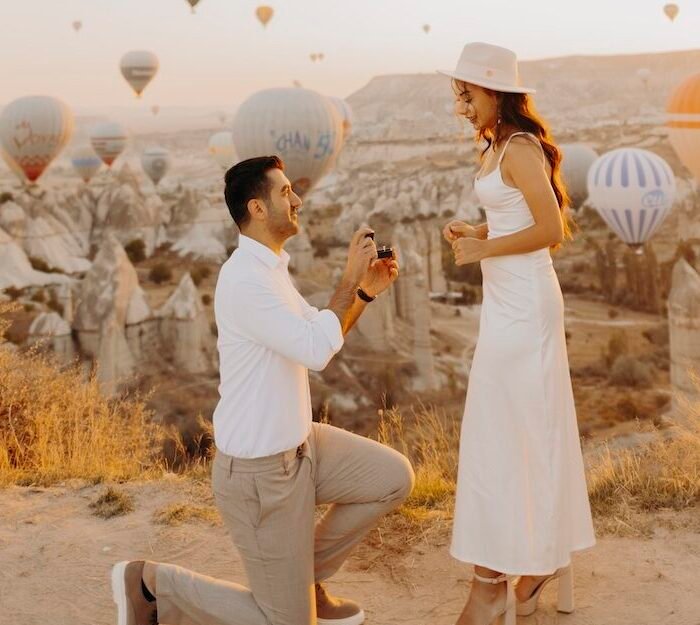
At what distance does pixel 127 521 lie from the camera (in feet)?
9.59

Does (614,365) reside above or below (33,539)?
below

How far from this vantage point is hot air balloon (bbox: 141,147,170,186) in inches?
1641

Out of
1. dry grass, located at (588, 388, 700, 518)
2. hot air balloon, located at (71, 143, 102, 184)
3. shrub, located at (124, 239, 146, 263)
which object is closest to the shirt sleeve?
dry grass, located at (588, 388, 700, 518)

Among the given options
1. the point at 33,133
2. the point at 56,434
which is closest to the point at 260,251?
the point at 56,434

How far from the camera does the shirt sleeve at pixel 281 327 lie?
6.11ft

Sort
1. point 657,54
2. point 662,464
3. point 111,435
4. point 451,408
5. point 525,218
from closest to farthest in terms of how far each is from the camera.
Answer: point 525,218
point 662,464
point 111,435
point 451,408
point 657,54

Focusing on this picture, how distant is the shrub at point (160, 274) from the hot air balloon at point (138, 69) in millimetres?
8402

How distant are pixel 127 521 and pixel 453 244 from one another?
56.9 inches

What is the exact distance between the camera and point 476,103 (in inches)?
81.0

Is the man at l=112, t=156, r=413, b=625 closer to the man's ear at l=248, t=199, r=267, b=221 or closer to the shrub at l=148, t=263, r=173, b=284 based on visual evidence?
the man's ear at l=248, t=199, r=267, b=221

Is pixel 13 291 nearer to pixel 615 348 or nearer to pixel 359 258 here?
pixel 615 348

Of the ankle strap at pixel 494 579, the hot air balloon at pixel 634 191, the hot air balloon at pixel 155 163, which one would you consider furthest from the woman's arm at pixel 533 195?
the hot air balloon at pixel 155 163

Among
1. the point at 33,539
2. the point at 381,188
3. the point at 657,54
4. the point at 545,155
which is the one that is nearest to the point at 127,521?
the point at 33,539

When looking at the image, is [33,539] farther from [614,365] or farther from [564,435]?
[614,365]
